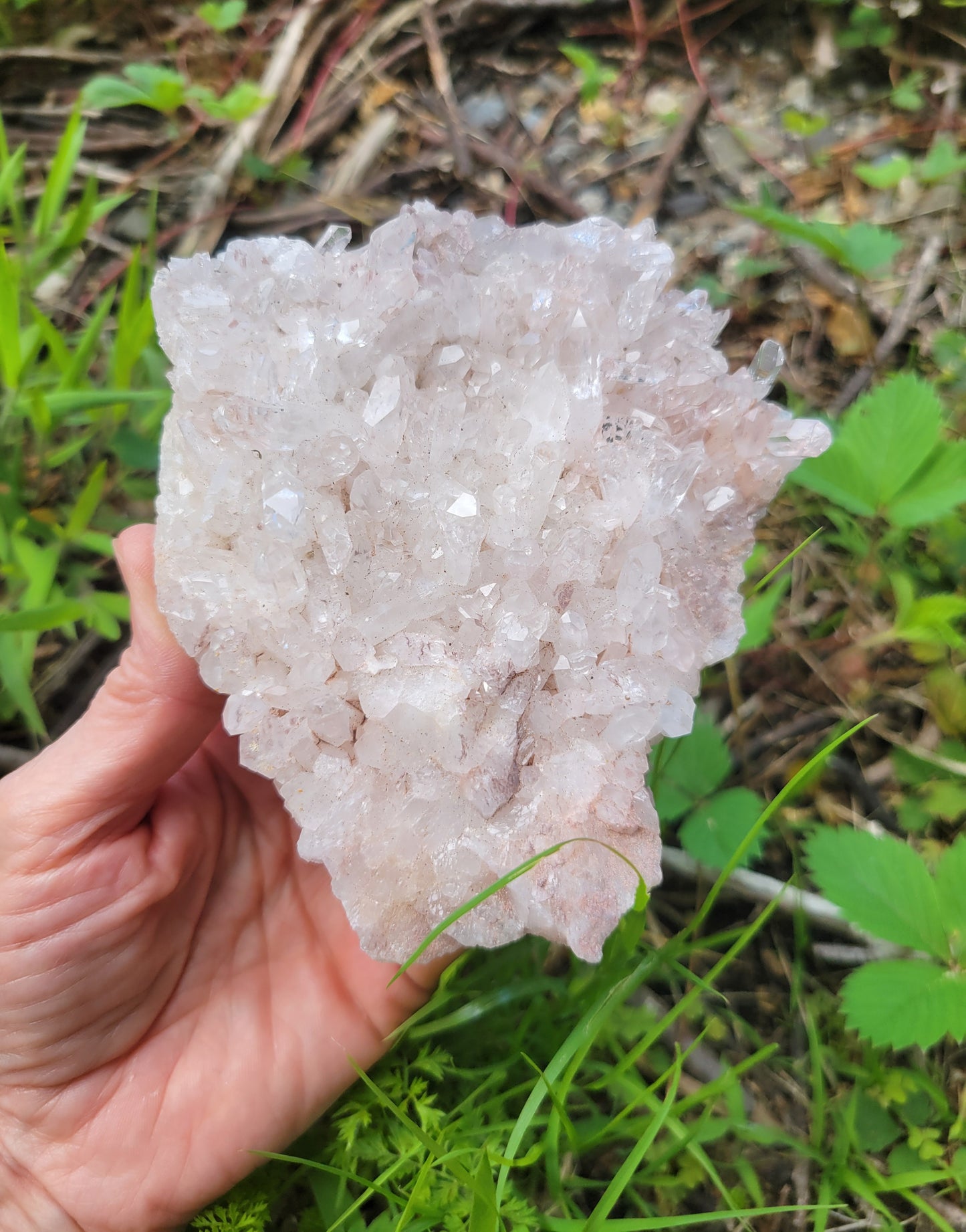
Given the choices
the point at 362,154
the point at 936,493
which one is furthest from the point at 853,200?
the point at 362,154

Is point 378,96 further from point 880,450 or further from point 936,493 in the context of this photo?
point 936,493

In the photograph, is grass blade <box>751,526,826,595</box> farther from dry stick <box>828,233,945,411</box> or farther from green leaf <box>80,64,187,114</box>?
green leaf <box>80,64,187,114</box>

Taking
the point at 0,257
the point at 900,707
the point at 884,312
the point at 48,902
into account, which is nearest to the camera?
the point at 48,902

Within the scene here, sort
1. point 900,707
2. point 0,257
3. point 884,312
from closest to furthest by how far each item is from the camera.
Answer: point 0,257 < point 900,707 < point 884,312

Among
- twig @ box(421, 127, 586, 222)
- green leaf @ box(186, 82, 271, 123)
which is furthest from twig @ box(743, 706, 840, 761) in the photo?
green leaf @ box(186, 82, 271, 123)

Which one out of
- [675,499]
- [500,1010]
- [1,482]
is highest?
[675,499]

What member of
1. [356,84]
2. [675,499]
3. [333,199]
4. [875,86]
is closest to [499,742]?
[675,499]

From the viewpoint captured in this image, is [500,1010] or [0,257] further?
[0,257]

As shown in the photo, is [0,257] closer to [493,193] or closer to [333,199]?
[333,199]
